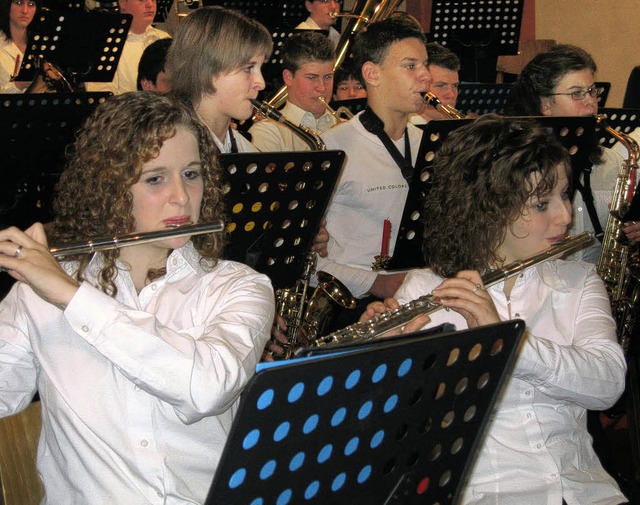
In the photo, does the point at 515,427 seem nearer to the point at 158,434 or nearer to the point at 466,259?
the point at 466,259

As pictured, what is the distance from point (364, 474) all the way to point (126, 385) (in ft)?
1.73

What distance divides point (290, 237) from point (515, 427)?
2.81 ft

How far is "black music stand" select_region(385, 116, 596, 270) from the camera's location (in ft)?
8.23

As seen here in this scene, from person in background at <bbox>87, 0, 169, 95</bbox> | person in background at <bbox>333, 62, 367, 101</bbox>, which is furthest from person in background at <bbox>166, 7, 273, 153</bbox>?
person in background at <bbox>87, 0, 169, 95</bbox>

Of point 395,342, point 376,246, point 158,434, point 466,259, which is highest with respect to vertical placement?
point 395,342

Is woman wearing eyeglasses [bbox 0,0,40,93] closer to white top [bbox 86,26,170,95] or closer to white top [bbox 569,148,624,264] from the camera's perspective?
white top [bbox 86,26,170,95]

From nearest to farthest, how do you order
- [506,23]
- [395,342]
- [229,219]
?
[395,342] → [229,219] → [506,23]

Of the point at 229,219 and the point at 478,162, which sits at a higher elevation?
the point at 478,162

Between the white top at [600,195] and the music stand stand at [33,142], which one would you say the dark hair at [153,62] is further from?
the white top at [600,195]

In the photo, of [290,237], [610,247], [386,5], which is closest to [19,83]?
[386,5]

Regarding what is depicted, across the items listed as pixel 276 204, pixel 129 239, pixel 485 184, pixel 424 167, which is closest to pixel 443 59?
pixel 424 167

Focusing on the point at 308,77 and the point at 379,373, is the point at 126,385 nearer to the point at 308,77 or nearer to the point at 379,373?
the point at 379,373

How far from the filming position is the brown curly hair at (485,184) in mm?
1952

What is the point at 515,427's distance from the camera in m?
1.79
